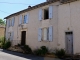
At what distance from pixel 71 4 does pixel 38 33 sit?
534 cm

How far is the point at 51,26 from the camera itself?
14070 mm

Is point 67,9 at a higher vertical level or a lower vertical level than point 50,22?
higher

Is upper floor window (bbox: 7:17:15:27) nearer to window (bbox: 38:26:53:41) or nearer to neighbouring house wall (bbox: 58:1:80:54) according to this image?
window (bbox: 38:26:53:41)

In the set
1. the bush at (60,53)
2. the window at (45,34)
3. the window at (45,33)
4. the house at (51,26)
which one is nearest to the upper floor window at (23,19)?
the house at (51,26)

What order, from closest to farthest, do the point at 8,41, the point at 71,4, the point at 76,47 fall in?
the point at 76,47
the point at 71,4
the point at 8,41

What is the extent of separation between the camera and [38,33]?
15.7 metres

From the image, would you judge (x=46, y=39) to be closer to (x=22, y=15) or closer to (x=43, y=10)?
(x=43, y=10)

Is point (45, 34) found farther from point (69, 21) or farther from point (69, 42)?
point (69, 21)

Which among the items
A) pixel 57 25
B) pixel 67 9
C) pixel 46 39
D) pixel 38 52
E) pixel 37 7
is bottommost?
pixel 38 52

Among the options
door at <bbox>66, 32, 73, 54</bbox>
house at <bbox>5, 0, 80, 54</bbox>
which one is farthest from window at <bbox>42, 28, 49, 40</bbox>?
door at <bbox>66, 32, 73, 54</bbox>

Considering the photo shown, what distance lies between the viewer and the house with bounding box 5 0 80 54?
12180 millimetres

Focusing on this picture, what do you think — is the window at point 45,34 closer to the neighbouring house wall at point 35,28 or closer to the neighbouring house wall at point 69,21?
the neighbouring house wall at point 35,28

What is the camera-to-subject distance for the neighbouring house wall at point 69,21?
11.8m

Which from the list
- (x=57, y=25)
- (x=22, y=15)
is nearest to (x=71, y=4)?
(x=57, y=25)
